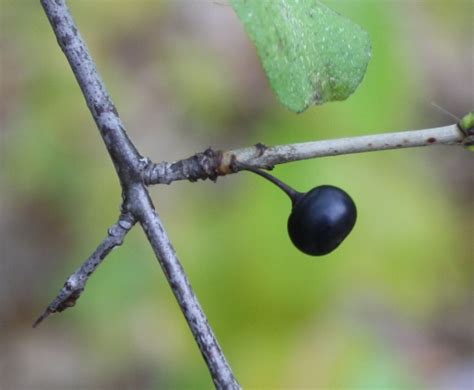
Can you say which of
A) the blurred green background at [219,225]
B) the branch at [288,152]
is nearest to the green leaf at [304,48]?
the branch at [288,152]

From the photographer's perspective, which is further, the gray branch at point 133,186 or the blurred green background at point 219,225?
the blurred green background at point 219,225

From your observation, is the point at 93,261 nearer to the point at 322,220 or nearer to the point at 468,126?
the point at 322,220

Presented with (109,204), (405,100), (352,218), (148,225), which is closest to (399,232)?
(405,100)

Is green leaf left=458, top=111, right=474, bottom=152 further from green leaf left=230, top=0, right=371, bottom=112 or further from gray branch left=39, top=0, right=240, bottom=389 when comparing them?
gray branch left=39, top=0, right=240, bottom=389

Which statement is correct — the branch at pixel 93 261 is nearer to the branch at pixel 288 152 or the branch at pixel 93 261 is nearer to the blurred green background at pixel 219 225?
the branch at pixel 288 152

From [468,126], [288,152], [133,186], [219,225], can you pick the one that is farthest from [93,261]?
[219,225]

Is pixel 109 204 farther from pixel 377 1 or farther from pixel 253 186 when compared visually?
pixel 377 1
